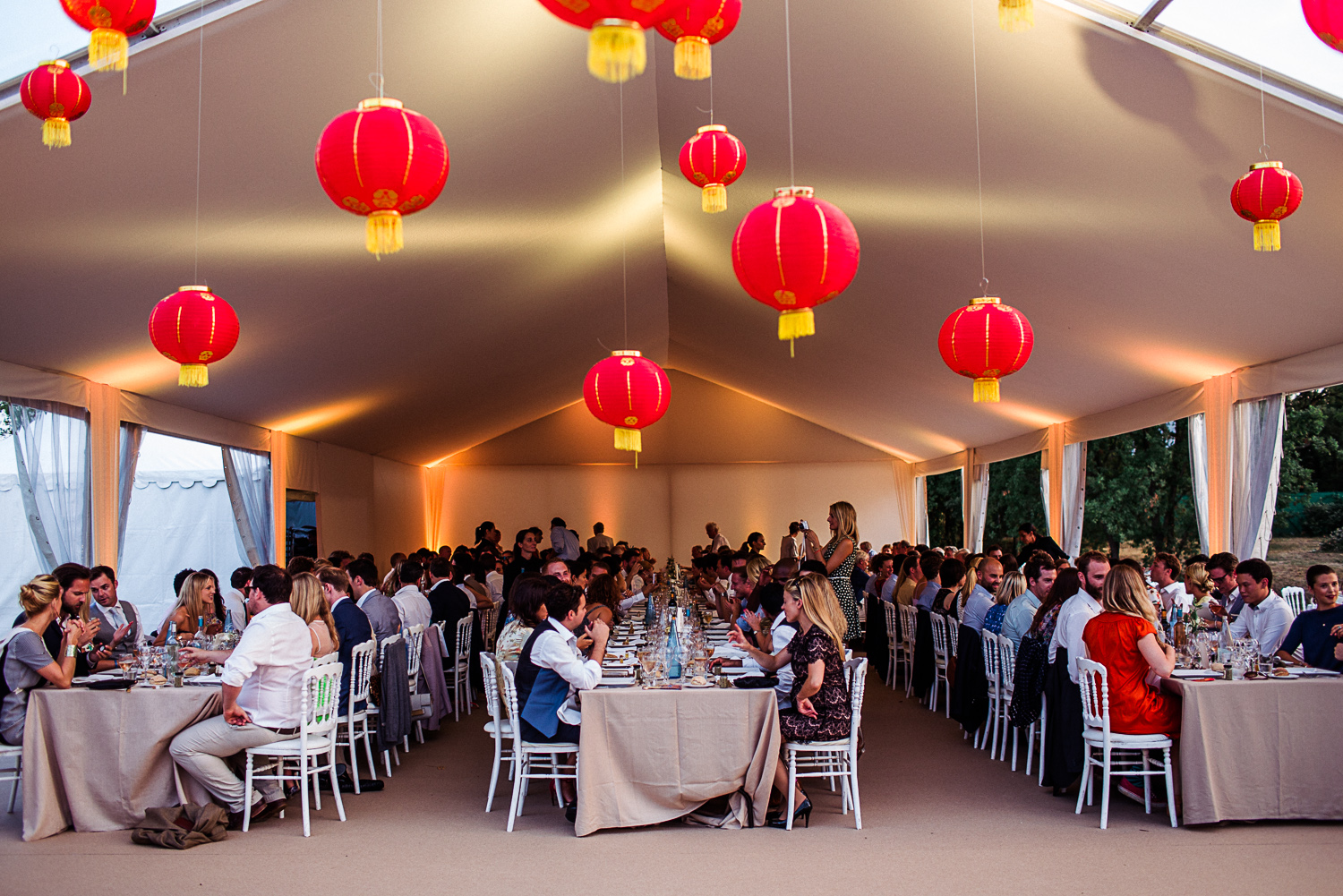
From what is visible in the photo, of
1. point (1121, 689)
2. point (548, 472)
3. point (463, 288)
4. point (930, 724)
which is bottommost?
point (930, 724)

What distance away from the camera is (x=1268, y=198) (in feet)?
14.8

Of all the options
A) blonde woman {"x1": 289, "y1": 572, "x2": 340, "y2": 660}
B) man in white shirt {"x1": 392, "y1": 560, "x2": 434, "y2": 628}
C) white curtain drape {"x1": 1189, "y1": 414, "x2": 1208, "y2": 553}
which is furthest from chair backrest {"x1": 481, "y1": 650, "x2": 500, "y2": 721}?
white curtain drape {"x1": 1189, "y1": 414, "x2": 1208, "y2": 553}

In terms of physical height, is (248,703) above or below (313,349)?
below

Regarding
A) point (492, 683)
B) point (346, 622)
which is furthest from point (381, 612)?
point (492, 683)

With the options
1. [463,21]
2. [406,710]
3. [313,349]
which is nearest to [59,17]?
[463,21]

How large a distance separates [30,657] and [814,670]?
141 inches

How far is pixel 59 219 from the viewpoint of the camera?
5234 mm

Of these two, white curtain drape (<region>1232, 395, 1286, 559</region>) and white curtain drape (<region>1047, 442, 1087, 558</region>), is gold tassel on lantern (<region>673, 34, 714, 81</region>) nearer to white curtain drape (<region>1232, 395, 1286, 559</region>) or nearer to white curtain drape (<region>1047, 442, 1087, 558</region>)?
white curtain drape (<region>1232, 395, 1286, 559</region>)

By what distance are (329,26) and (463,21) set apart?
814 mm

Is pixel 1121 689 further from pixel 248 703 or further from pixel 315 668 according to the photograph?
pixel 248 703

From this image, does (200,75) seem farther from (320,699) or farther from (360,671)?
(360,671)

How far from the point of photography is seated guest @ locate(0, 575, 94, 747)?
4746 mm

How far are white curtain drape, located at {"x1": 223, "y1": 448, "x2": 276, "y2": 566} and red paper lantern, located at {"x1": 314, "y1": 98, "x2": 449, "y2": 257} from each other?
844 centimetres

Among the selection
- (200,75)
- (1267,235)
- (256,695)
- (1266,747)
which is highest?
(200,75)
